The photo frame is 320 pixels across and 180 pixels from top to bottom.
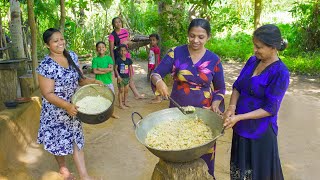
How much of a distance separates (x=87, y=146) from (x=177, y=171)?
2.26m

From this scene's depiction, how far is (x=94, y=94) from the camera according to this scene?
10.2 feet

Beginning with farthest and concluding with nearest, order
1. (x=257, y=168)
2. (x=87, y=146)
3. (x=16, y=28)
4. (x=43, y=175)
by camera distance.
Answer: (x=16, y=28) < (x=87, y=146) < (x=43, y=175) < (x=257, y=168)

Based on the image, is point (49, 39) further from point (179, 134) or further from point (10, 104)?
point (10, 104)

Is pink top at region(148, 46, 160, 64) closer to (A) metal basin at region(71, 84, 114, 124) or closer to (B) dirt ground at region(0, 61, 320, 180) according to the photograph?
(B) dirt ground at region(0, 61, 320, 180)

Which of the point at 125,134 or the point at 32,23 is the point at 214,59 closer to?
the point at 125,134

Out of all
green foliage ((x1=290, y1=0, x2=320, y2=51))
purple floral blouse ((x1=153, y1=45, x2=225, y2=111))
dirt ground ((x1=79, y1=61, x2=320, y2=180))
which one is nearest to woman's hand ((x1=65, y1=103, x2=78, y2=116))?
purple floral blouse ((x1=153, y1=45, x2=225, y2=111))

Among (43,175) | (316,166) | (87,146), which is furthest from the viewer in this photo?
(87,146)

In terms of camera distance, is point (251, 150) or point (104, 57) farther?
point (104, 57)

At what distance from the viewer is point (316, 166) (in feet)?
12.5

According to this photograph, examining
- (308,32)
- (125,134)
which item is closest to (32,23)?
(125,134)

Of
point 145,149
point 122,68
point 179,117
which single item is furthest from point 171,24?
point 179,117

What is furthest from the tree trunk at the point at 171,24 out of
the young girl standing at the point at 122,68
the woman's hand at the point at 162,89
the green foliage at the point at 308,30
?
the green foliage at the point at 308,30

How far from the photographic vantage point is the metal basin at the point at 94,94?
2.80m

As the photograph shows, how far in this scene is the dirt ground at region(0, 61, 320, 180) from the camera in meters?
3.64
